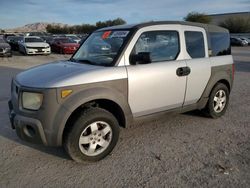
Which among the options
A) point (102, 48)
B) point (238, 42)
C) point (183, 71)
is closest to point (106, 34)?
point (102, 48)

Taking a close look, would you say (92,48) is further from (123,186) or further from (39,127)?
(123,186)

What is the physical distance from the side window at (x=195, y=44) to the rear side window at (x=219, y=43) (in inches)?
12.5

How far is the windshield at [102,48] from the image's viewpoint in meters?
3.75

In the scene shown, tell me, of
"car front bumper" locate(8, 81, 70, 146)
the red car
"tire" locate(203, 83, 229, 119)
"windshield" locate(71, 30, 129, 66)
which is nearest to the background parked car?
the red car

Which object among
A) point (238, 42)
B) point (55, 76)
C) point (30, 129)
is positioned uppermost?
point (55, 76)

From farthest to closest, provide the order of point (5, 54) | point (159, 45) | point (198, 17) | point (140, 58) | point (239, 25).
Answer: point (198, 17) < point (239, 25) < point (5, 54) < point (159, 45) < point (140, 58)

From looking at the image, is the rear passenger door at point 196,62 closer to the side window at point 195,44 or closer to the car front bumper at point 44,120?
the side window at point 195,44

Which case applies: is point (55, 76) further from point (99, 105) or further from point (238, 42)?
point (238, 42)

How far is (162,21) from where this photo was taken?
420cm

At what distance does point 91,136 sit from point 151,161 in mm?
867

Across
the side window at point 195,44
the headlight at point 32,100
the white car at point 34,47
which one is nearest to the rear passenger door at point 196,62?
the side window at point 195,44

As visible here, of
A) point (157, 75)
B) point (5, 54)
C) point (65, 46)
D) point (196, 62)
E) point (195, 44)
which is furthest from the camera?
point (65, 46)

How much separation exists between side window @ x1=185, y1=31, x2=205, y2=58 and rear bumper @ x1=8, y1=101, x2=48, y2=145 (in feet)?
8.86

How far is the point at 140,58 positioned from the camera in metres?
3.59
